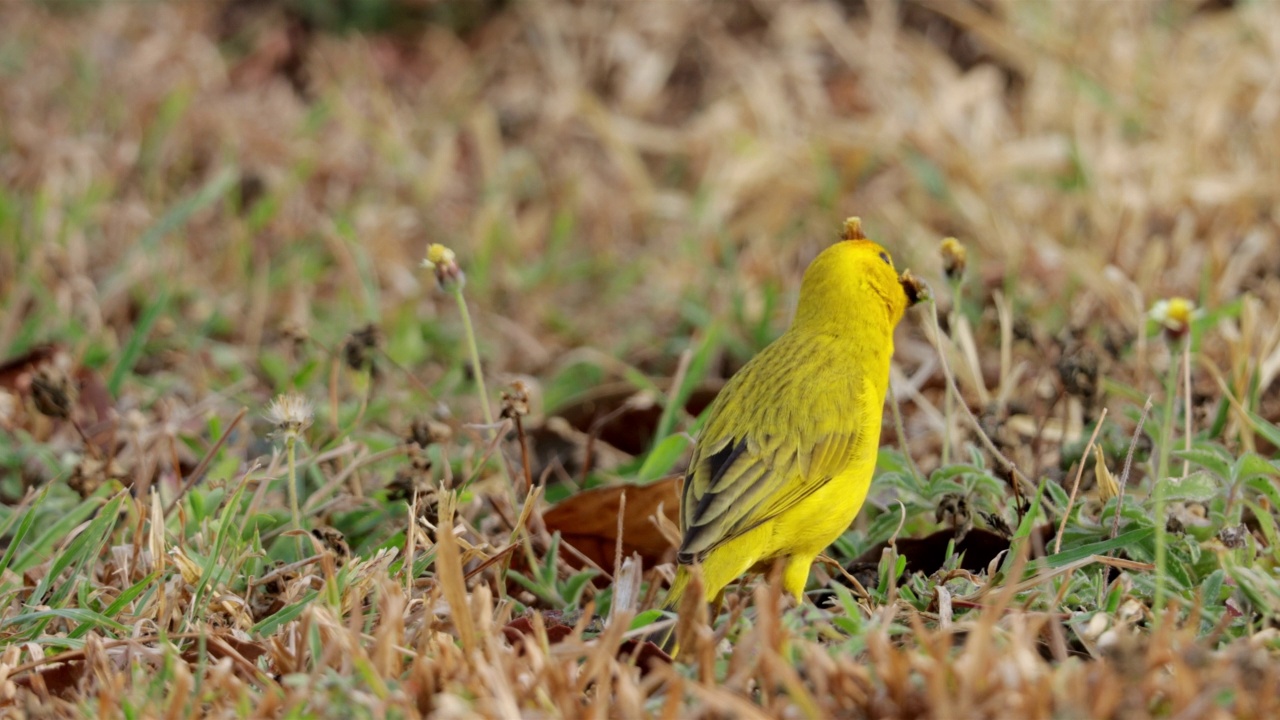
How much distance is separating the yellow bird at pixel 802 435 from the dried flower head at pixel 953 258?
9 centimetres

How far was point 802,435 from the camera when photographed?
10.4 feet

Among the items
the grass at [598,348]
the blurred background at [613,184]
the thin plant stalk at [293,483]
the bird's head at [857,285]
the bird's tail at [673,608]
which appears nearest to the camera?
the grass at [598,348]

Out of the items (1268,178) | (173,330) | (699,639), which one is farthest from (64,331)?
(1268,178)

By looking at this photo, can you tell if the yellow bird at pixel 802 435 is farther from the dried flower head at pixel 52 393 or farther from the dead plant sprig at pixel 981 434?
the dried flower head at pixel 52 393

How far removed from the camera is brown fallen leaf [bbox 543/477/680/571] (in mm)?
3373

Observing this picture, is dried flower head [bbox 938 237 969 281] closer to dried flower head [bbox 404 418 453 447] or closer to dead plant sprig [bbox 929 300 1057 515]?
dead plant sprig [bbox 929 300 1057 515]

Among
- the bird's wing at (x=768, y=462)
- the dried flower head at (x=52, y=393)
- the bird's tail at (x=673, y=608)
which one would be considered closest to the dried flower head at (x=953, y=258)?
the bird's wing at (x=768, y=462)

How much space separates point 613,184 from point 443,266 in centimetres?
360

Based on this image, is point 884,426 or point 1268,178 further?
point 1268,178

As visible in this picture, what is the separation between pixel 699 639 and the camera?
2352 mm

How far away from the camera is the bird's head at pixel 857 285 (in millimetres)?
3330

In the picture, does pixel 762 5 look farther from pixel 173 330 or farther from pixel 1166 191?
pixel 173 330

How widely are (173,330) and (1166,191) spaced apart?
12.2ft

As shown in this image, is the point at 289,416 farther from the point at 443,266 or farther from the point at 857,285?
the point at 857,285
